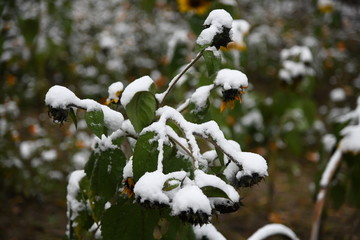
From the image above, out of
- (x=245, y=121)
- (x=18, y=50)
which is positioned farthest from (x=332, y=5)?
(x=18, y=50)

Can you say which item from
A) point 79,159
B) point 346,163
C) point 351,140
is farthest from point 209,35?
point 79,159

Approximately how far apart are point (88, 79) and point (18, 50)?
831mm

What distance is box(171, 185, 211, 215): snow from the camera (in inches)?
15.8

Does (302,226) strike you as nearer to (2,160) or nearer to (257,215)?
(257,215)

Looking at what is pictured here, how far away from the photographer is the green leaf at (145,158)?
50 cm

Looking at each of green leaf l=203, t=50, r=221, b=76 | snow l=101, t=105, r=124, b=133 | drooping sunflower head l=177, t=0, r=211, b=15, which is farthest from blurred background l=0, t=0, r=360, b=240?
snow l=101, t=105, r=124, b=133

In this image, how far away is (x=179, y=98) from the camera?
131 cm

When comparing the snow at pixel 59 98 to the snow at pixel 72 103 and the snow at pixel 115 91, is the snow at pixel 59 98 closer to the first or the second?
the snow at pixel 72 103

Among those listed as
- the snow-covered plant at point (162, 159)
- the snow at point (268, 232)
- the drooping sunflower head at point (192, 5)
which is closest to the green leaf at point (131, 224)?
the snow-covered plant at point (162, 159)

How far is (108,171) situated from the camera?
0.60 metres

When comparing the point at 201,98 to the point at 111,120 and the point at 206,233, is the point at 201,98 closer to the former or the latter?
the point at 111,120

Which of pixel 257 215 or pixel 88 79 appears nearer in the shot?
pixel 257 215

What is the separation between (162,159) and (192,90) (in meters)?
3.25

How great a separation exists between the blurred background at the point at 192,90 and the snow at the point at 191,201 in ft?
0.79
